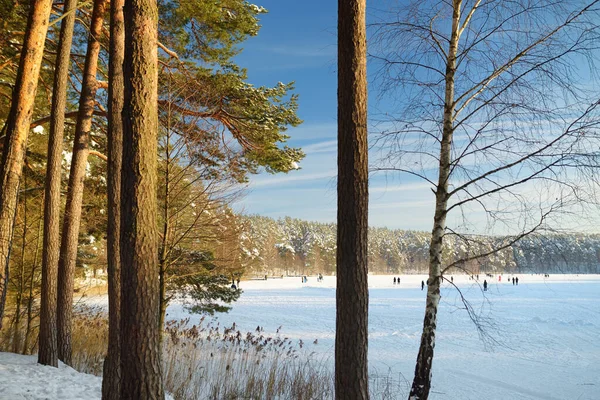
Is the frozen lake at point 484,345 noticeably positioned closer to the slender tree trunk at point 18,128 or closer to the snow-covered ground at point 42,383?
the snow-covered ground at point 42,383

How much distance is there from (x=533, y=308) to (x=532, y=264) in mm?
24277

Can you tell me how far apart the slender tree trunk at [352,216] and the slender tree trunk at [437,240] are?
236cm

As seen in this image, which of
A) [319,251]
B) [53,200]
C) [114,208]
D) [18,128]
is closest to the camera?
[114,208]

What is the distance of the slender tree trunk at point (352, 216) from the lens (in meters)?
3.70

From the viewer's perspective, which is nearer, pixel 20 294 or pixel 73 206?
pixel 73 206

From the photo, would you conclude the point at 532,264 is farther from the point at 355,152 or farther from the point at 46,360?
the point at 46,360

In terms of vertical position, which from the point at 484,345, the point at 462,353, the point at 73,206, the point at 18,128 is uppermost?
the point at 18,128

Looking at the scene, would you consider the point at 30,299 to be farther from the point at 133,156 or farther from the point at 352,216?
the point at 352,216

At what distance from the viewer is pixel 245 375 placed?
8.65 metres

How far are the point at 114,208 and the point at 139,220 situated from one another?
2.06 metres

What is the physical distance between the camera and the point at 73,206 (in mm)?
7863

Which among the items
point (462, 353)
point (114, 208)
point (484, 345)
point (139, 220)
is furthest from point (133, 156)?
point (462, 353)

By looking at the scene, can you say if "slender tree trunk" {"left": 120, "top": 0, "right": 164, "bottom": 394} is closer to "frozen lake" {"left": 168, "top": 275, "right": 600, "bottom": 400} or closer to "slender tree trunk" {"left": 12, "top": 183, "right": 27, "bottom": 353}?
"frozen lake" {"left": 168, "top": 275, "right": 600, "bottom": 400}

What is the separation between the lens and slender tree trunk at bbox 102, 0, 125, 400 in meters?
5.53
